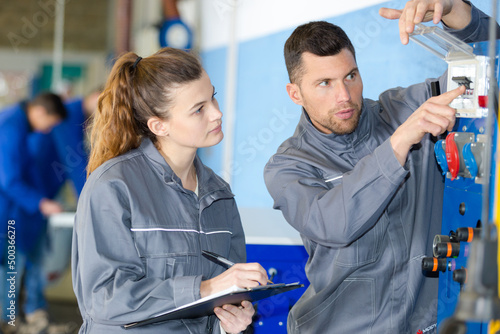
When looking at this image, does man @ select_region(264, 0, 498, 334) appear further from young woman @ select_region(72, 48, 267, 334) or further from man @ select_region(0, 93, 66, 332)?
→ man @ select_region(0, 93, 66, 332)

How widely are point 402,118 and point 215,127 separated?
1.75 feet

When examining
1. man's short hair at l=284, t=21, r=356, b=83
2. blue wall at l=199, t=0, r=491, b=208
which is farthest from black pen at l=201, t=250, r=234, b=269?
blue wall at l=199, t=0, r=491, b=208

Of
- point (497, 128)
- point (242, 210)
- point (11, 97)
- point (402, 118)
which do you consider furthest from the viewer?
point (11, 97)

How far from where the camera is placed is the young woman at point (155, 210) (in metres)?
1.39

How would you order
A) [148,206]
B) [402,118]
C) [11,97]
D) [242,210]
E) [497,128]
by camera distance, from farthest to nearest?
[11,97]
[242,210]
[402,118]
[148,206]
[497,128]

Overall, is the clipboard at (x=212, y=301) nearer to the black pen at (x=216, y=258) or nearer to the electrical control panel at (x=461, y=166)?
the black pen at (x=216, y=258)

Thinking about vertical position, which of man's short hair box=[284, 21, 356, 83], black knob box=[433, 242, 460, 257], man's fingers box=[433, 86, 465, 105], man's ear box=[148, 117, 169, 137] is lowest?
black knob box=[433, 242, 460, 257]

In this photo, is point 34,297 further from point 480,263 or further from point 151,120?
point 480,263

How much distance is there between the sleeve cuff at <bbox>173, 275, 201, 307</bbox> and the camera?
4.53ft

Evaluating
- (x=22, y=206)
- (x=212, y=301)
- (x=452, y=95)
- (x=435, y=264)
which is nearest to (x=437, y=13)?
(x=452, y=95)

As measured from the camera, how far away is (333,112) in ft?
5.46

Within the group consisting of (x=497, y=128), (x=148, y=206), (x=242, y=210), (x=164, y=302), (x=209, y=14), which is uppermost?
(x=209, y=14)

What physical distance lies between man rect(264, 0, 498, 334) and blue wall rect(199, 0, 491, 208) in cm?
52

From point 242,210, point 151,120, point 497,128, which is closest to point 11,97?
point 242,210
